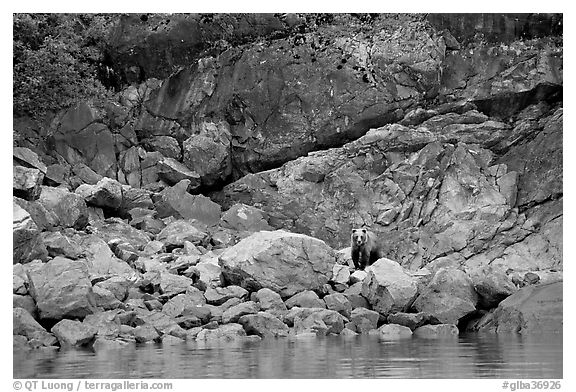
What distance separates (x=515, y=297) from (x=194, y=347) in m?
5.81

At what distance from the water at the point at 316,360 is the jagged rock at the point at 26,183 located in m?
7.42

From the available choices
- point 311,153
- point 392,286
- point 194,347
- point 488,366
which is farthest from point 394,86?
point 488,366

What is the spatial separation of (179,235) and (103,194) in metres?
2.69

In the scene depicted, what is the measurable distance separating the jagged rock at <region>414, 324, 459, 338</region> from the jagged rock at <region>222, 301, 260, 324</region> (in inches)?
110

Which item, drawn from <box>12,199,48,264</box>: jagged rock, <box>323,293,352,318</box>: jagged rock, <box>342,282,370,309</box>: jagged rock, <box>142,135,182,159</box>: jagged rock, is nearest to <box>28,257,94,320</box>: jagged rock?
<box>12,199,48,264</box>: jagged rock

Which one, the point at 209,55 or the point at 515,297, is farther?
the point at 209,55

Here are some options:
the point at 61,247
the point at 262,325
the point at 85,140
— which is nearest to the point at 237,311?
the point at 262,325

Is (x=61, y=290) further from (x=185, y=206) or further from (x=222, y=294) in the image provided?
(x=185, y=206)

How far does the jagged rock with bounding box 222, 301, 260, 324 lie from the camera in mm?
12578

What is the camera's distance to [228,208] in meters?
22.4

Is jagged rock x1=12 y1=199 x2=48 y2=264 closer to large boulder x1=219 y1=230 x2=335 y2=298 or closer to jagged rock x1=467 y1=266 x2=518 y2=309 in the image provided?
large boulder x1=219 y1=230 x2=335 y2=298

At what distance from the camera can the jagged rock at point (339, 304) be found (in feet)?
44.7
